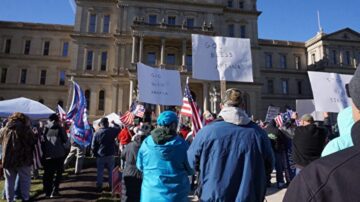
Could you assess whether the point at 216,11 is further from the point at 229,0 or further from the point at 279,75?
the point at 279,75

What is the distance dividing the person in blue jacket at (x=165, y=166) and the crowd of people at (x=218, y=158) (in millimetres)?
13

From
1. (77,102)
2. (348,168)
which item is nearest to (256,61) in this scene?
(77,102)

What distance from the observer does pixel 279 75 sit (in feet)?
163

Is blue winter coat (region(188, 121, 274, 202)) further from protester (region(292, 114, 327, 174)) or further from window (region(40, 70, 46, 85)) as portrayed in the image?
window (region(40, 70, 46, 85))

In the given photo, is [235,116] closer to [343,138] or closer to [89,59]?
[343,138]

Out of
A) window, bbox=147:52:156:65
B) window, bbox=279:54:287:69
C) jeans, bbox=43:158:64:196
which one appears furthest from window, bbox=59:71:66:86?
jeans, bbox=43:158:64:196

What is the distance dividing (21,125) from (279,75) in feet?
160

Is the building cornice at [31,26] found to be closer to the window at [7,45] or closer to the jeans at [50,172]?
the window at [7,45]

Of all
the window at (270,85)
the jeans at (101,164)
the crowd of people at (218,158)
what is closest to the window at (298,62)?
the window at (270,85)

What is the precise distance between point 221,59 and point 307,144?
3108 millimetres

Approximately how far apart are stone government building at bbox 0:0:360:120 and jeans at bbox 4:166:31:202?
24.9m

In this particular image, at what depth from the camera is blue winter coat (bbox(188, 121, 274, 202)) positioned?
→ 295cm

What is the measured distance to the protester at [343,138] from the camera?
270cm

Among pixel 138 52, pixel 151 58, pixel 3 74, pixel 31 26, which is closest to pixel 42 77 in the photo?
pixel 3 74
